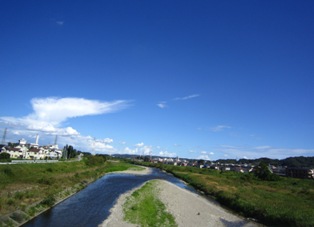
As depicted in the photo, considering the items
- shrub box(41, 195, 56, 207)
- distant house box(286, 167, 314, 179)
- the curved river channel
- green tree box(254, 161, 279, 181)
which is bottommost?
the curved river channel

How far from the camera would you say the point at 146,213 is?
30.8 m

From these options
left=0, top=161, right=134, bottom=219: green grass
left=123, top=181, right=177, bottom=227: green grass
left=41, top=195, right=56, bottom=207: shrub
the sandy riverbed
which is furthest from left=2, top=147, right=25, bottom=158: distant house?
the sandy riverbed

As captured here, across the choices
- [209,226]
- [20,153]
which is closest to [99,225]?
[209,226]

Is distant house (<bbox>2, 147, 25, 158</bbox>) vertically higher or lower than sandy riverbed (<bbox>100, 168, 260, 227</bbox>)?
higher

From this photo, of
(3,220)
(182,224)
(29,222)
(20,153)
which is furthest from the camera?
(20,153)

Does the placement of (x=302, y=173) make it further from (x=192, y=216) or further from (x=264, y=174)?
(x=192, y=216)

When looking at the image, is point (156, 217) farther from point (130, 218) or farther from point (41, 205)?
point (41, 205)

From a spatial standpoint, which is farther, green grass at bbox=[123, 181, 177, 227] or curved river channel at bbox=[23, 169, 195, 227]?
green grass at bbox=[123, 181, 177, 227]

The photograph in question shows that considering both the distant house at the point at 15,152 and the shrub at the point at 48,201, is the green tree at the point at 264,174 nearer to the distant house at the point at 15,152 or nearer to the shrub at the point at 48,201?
the shrub at the point at 48,201

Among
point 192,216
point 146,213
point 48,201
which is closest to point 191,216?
point 192,216

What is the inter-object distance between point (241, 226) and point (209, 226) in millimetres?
3814

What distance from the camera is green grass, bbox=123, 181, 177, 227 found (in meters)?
27.0

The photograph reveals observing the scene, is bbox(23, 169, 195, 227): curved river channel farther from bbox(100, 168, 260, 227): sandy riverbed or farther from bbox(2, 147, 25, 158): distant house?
bbox(2, 147, 25, 158): distant house

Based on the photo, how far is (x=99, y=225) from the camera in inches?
988
